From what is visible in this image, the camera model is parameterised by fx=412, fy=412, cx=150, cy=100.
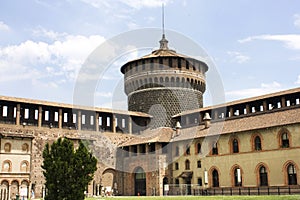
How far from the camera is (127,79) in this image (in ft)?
206

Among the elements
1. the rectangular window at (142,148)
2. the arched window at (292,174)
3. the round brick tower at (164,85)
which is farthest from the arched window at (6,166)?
the arched window at (292,174)

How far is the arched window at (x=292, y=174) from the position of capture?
36500mm

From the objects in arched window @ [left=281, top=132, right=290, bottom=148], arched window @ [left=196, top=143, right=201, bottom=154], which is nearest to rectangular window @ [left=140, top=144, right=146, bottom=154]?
arched window @ [left=196, top=143, right=201, bottom=154]

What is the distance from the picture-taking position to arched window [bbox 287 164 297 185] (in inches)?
1437

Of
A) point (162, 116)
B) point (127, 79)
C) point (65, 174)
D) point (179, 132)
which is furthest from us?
point (127, 79)

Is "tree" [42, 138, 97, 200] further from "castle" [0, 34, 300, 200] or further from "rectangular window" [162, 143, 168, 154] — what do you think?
"rectangular window" [162, 143, 168, 154]

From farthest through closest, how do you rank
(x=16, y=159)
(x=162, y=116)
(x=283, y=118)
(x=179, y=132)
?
1. (x=162, y=116)
2. (x=179, y=132)
3. (x=16, y=159)
4. (x=283, y=118)

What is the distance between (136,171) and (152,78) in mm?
14689

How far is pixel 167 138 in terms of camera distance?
5022 cm

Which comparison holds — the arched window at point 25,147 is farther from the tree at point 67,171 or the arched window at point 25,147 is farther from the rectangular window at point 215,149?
the rectangular window at point 215,149

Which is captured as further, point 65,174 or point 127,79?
point 127,79

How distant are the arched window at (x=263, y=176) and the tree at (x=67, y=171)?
19.0 m

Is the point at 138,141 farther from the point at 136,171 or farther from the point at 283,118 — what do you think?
the point at 283,118

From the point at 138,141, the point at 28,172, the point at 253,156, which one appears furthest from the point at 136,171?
the point at 253,156
